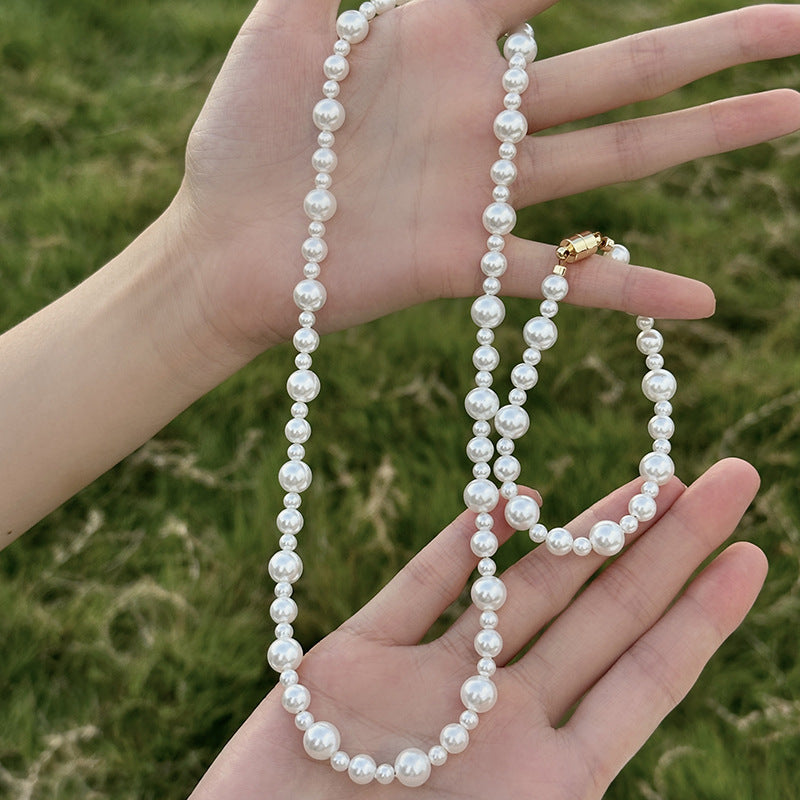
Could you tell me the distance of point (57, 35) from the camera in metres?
2.82

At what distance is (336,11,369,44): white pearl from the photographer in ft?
5.43

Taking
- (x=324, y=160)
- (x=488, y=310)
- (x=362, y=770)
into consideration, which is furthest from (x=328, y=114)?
(x=362, y=770)

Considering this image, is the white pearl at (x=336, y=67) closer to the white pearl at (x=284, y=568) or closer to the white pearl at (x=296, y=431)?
the white pearl at (x=296, y=431)

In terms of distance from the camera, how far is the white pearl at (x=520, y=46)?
164cm

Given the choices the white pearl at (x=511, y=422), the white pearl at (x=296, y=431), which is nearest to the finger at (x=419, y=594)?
the white pearl at (x=511, y=422)

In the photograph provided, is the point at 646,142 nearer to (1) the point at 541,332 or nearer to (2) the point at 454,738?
(1) the point at 541,332

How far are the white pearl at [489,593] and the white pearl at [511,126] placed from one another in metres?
0.78

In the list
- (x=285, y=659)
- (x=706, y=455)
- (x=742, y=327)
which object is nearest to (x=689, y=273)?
(x=742, y=327)

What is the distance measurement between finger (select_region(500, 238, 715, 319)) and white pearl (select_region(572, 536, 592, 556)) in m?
0.41

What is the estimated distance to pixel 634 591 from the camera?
1.53 m

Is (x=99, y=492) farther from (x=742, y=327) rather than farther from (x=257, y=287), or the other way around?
(x=742, y=327)

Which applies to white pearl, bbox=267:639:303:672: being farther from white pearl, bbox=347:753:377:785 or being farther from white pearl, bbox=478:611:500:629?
white pearl, bbox=478:611:500:629

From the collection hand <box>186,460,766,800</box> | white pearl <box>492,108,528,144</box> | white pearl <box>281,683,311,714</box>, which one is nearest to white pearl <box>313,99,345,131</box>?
white pearl <box>492,108,528,144</box>

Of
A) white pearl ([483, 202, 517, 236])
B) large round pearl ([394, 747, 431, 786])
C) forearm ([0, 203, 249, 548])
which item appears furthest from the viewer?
forearm ([0, 203, 249, 548])
